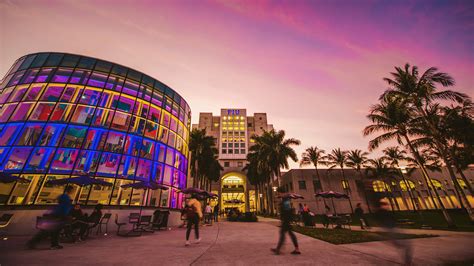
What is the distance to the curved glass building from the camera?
47.2 ft

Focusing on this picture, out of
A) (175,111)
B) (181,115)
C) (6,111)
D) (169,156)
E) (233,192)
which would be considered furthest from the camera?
(233,192)

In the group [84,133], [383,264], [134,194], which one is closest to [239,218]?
[134,194]

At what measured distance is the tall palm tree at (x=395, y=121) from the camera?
1781 centimetres

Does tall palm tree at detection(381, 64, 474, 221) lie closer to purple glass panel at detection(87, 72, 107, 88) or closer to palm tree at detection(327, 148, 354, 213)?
palm tree at detection(327, 148, 354, 213)

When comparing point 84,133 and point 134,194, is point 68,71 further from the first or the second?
point 134,194

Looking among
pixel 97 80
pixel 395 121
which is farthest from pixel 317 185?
pixel 97 80

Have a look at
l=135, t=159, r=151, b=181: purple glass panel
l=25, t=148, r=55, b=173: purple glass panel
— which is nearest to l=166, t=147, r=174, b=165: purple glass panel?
l=135, t=159, r=151, b=181: purple glass panel

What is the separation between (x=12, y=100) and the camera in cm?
1656

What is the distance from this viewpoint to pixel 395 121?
1884 cm

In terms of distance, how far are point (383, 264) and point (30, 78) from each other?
29.0m

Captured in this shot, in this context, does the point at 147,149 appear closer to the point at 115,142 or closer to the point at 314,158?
the point at 115,142

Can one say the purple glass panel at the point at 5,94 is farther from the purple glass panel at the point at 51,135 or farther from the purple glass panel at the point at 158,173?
the purple glass panel at the point at 158,173

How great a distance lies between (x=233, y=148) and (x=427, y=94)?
192ft

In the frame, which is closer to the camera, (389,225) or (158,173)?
(389,225)
